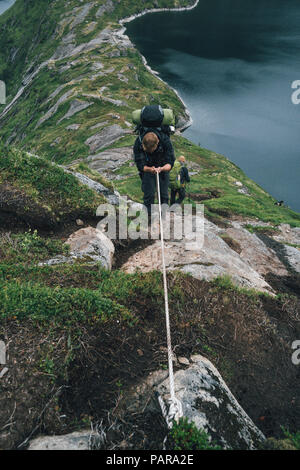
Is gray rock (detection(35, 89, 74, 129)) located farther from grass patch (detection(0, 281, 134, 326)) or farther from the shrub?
the shrub

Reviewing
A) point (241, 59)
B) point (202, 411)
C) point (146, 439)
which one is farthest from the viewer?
point (241, 59)

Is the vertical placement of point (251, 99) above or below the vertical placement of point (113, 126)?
above

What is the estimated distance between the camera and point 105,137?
43344 mm

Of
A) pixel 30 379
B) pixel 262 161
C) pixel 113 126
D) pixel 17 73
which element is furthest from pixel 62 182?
pixel 17 73

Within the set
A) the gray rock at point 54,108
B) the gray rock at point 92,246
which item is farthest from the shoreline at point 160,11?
the gray rock at point 92,246

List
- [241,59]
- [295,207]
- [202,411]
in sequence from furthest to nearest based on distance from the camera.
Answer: [241,59] → [295,207] → [202,411]

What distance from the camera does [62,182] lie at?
35.8ft

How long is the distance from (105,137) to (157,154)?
35216 mm

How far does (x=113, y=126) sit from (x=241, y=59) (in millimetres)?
71019

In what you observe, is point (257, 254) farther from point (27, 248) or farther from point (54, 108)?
point (54, 108)

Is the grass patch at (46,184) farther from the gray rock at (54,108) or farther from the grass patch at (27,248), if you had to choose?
the gray rock at (54,108)

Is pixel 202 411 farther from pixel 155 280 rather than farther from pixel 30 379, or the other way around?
pixel 155 280

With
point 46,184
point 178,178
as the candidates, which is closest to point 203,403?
point 46,184

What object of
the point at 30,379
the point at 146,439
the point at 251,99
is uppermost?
the point at 251,99
